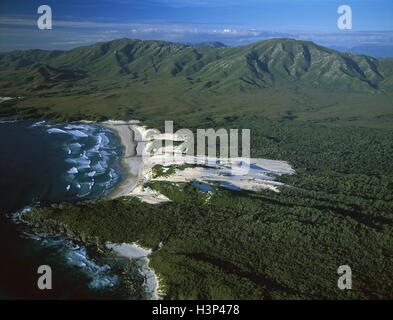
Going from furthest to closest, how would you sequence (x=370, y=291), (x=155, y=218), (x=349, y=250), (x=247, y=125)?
1. (x=247, y=125)
2. (x=155, y=218)
3. (x=349, y=250)
4. (x=370, y=291)

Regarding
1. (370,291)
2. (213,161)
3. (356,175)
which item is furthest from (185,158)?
(370,291)

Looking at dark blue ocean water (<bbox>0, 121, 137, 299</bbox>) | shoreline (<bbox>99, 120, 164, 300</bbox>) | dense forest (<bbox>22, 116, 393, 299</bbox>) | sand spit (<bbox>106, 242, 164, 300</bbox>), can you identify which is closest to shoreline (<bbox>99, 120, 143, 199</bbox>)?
shoreline (<bbox>99, 120, 164, 300</bbox>)

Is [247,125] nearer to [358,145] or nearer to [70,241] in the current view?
[358,145]

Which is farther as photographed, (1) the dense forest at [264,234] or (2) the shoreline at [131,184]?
(2) the shoreline at [131,184]

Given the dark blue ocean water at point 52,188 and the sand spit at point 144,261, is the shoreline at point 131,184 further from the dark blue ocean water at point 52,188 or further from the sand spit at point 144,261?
the dark blue ocean water at point 52,188

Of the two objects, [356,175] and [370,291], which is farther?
[356,175]

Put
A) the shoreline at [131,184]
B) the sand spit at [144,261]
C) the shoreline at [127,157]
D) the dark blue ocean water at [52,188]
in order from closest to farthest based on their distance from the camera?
1. the sand spit at [144,261]
2. the shoreline at [131,184]
3. the dark blue ocean water at [52,188]
4. the shoreline at [127,157]

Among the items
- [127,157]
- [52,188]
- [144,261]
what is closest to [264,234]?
[144,261]

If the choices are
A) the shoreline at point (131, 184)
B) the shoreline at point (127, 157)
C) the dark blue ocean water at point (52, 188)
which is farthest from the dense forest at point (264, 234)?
the shoreline at point (127, 157)

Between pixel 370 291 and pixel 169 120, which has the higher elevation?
pixel 169 120
